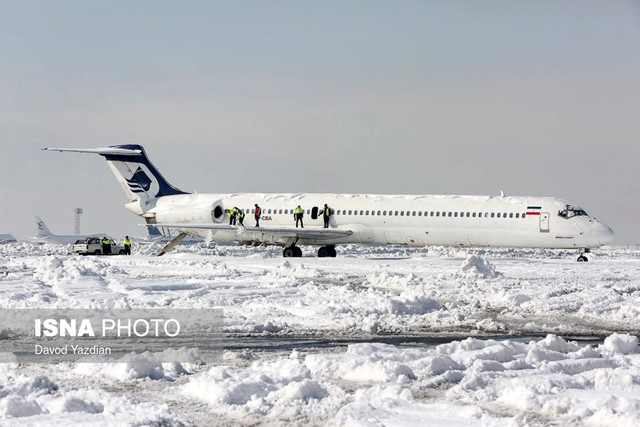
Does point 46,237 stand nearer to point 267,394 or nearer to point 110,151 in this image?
point 110,151

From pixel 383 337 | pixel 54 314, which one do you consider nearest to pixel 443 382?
pixel 383 337

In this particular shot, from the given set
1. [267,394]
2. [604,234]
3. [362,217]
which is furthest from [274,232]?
[267,394]

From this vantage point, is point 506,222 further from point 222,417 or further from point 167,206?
point 222,417

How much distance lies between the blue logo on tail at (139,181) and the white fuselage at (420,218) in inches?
94.4

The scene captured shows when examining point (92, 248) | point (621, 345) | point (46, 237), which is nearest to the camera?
point (621, 345)

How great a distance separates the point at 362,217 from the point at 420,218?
2.75m

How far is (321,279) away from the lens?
76.5ft

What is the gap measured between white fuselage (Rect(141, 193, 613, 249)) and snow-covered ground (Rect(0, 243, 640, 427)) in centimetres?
1340

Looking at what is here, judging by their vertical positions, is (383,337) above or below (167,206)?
below

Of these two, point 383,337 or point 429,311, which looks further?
point 429,311

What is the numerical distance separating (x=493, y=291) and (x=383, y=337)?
7.04 m

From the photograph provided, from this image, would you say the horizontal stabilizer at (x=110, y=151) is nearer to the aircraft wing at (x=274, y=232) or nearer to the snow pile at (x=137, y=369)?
the aircraft wing at (x=274, y=232)

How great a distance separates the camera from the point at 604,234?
107 ft

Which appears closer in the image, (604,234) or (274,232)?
(604,234)
